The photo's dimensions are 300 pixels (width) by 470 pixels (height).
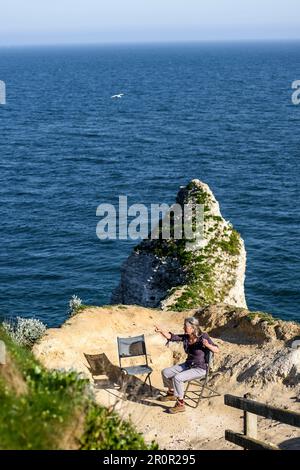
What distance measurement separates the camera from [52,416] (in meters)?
10.1

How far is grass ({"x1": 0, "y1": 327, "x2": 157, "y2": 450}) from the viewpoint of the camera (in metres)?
9.81

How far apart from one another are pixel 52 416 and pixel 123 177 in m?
66.9

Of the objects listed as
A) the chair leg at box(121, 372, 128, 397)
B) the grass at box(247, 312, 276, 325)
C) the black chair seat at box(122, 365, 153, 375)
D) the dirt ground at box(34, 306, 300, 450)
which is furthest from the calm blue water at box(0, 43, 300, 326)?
the black chair seat at box(122, 365, 153, 375)

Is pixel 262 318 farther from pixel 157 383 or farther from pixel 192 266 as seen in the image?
pixel 192 266

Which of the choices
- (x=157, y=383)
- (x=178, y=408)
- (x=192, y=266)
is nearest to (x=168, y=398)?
(x=178, y=408)

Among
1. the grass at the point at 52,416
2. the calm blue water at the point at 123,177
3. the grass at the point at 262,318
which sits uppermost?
the grass at the point at 52,416

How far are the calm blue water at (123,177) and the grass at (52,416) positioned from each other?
33.5 m

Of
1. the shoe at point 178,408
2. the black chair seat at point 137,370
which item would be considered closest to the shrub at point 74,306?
the black chair seat at point 137,370

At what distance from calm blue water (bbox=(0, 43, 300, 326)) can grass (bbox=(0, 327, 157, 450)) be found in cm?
3353

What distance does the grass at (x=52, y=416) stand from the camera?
386 inches

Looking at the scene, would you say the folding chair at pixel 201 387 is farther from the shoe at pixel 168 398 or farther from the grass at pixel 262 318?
the grass at pixel 262 318

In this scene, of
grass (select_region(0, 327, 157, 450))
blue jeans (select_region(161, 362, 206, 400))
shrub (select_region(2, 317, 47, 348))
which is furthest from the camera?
shrub (select_region(2, 317, 47, 348))

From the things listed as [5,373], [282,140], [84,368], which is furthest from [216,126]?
[5,373]

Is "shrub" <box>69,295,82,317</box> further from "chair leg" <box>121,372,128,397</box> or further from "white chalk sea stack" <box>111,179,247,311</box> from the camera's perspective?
"chair leg" <box>121,372,128,397</box>
